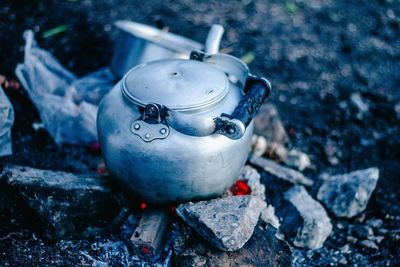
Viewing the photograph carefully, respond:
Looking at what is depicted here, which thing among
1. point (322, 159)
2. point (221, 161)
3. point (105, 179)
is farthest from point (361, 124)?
point (105, 179)

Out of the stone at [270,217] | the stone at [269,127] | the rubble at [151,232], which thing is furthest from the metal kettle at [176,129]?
the stone at [269,127]

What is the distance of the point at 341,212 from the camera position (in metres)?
2.51

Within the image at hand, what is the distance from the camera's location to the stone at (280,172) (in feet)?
8.68

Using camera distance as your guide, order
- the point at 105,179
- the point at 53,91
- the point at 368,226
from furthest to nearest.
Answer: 1. the point at 53,91
2. the point at 368,226
3. the point at 105,179

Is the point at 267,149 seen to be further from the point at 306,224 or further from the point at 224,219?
the point at 224,219

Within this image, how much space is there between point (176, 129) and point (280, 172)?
1.22m

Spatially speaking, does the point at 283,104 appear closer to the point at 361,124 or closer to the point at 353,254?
the point at 361,124

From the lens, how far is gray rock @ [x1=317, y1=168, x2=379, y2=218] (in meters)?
2.48

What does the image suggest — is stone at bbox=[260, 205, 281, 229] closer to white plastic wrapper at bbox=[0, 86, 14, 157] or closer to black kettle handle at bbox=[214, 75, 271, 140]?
black kettle handle at bbox=[214, 75, 271, 140]

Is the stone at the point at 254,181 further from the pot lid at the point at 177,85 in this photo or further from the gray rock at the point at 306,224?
the pot lid at the point at 177,85

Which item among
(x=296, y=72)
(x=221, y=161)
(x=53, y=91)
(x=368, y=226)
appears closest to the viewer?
(x=221, y=161)

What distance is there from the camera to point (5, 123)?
2355 mm

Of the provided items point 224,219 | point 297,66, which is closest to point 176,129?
point 224,219

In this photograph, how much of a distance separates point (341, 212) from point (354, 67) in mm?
2058
